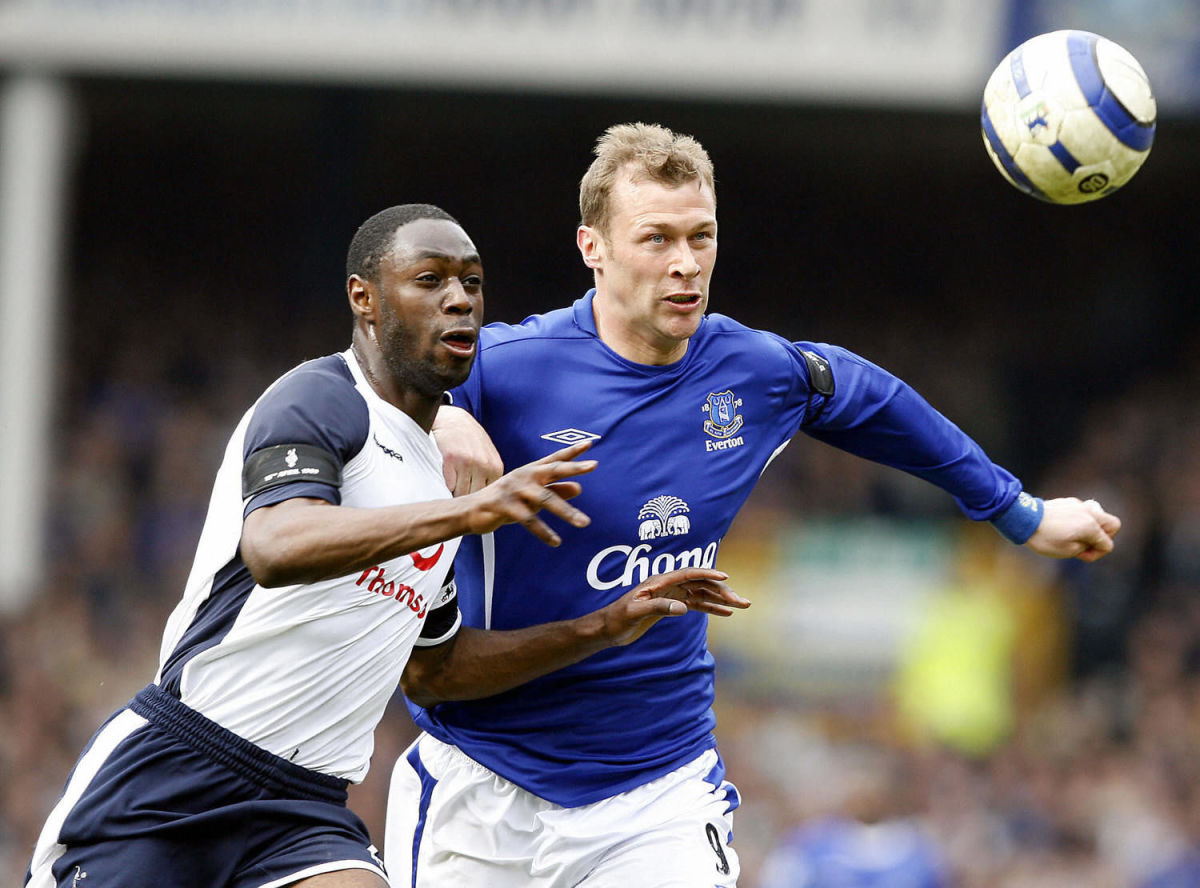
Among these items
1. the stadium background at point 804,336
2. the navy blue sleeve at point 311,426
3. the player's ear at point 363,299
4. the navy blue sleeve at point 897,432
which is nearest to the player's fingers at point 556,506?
the navy blue sleeve at point 311,426

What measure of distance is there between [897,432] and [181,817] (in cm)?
260

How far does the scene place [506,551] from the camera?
16.7 feet

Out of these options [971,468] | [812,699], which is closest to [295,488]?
[971,468]

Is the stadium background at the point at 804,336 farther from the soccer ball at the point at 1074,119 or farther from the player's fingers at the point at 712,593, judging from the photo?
the soccer ball at the point at 1074,119

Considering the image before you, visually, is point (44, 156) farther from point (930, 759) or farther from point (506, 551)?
point (506, 551)

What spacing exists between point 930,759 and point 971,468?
7698mm

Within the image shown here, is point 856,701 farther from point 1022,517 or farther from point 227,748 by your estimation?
point 227,748

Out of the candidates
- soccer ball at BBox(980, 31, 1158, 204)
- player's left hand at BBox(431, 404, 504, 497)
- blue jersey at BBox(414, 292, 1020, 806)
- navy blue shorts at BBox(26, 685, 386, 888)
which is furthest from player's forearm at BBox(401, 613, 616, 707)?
soccer ball at BBox(980, 31, 1158, 204)

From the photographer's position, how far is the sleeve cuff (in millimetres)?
5574

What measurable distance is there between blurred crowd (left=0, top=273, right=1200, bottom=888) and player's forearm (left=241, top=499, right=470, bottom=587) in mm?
5273

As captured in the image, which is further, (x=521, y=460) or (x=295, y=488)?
(x=521, y=460)

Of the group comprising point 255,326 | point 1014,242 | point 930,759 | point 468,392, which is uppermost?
point 1014,242

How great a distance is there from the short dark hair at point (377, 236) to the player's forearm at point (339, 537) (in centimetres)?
84

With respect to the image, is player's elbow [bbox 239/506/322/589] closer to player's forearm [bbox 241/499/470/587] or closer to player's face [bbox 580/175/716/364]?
player's forearm [bbox 241/499/470/587]
